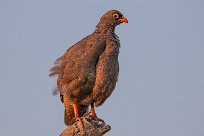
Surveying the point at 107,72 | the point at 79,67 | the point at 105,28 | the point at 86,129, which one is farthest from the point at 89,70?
the point at 86,129

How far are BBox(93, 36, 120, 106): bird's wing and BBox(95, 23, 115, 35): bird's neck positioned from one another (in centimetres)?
44

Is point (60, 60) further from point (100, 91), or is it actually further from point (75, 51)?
point (100, 91)

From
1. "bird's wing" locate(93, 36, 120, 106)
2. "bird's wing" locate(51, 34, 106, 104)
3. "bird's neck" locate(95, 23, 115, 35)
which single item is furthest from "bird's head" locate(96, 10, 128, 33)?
"bird's wing" locate(93, 36, 120, 106)

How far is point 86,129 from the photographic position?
10164 mm

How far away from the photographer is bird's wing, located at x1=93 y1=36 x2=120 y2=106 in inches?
457

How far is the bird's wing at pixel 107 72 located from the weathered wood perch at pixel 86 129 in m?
1.25

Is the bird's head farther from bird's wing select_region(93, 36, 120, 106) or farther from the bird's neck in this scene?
bird's wing select_region(93, 36, 120, 106)

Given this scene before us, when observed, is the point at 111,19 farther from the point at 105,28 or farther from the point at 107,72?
the point at 107,72

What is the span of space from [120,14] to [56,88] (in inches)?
104

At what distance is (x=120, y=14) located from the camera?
12891 millimetres

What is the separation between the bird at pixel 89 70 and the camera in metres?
11.6

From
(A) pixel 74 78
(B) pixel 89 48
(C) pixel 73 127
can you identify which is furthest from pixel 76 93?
(C) pixel 73 127

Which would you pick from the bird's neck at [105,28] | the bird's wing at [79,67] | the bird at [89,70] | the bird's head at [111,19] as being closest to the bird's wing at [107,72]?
the bird at [89,70]

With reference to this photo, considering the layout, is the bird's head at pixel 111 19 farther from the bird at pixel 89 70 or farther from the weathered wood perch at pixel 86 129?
the weathered wood perch at pixel 86 129
